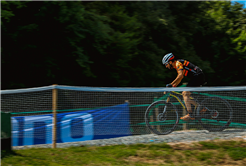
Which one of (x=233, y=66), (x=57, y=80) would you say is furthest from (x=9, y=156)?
(x=233, y=66)

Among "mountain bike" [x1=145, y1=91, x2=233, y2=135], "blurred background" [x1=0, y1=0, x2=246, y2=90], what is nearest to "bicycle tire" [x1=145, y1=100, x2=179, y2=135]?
"mountain bike" [x1=145, y1=91, x2=233, y2=135]

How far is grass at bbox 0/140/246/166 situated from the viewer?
5.06 meters

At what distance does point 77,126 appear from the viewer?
6.38 meters

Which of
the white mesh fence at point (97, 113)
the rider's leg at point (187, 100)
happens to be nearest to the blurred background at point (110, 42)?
the white mesh fence at point (97, 113)

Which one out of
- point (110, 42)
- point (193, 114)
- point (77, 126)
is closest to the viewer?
point (77, 126)

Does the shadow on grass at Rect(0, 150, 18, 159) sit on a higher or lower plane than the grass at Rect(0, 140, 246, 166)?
higher

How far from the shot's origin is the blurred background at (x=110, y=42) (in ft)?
32.0

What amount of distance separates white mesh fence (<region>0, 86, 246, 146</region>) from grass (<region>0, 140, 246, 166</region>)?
1.84 feet

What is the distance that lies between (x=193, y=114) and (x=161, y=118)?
769 mm

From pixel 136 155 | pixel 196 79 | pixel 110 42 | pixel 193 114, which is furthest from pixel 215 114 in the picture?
pixel 110 42

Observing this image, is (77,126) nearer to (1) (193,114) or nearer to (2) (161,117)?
(2) (161,117)

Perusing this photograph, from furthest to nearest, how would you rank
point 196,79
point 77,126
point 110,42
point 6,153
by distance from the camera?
point 110,42 < point 196,79 < point 77,126 < point 6,153

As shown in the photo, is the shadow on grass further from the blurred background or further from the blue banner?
the blurred background

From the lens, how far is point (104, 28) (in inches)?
417
